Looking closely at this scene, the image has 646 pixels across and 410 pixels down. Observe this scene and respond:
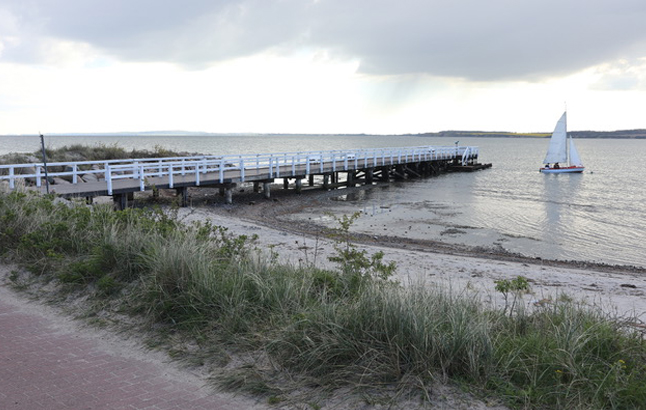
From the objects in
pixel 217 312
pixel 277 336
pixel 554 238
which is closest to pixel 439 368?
pixel 277 336

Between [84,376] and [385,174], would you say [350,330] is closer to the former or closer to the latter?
[84,376]

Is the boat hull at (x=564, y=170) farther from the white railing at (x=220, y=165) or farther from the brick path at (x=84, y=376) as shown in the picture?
the brick path at (x=84, y=376)

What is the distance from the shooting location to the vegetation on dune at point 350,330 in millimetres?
4262

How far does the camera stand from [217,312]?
18.8ft

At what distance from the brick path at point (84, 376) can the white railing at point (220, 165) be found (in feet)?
43.1

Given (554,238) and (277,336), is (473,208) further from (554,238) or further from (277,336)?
(277,336)

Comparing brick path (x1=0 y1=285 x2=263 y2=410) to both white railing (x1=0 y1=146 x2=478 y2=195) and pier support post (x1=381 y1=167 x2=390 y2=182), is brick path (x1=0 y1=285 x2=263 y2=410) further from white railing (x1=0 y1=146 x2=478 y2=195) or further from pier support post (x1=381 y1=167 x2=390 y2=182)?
pier support post (x1=381 y1=167 x2=390 y2=182)

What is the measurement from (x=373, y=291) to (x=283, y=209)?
19.2m

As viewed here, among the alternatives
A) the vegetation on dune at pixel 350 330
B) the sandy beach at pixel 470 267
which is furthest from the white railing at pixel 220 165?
the vegetation on dune at pixel 350 330

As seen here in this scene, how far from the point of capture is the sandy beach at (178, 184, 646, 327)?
27.9 feet

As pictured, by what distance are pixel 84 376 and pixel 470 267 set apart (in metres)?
9.67

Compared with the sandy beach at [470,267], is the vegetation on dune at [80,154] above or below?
above

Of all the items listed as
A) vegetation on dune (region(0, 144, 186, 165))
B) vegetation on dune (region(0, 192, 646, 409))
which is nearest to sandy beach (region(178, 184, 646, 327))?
vegetation on dune (region(0, 192, 646, 409))

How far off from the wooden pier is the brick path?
9545 mm
